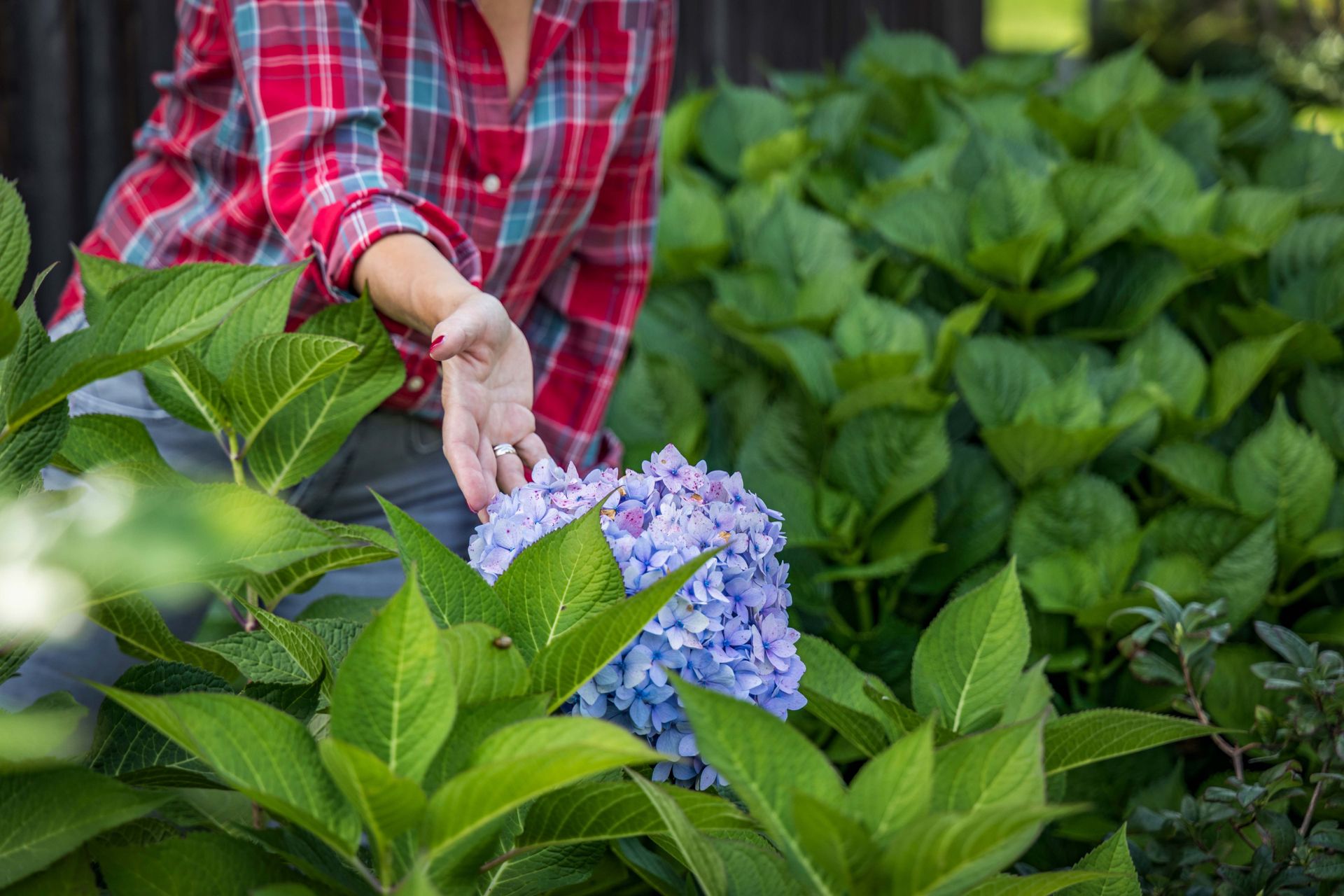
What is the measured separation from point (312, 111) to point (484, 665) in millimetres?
962

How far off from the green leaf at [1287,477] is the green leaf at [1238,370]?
175 mm

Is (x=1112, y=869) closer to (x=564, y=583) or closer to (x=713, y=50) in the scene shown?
(x=564, y=583)

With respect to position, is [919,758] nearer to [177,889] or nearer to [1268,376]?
[177,889]

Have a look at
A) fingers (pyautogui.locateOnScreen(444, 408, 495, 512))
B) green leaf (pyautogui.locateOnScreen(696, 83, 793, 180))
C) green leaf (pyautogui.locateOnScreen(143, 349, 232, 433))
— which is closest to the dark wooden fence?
green leaf (pyautogui.locateOnScreen(696, 83, 793, 180))

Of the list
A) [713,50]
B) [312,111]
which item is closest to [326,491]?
[312,111]

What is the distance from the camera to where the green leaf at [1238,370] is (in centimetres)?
224

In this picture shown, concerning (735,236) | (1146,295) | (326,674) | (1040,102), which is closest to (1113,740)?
(326,674)

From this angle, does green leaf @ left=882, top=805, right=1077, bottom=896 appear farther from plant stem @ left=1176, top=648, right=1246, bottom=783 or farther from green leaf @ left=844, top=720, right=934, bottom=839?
plant stem @ left=1176, top=648, right=1246, bottom=783

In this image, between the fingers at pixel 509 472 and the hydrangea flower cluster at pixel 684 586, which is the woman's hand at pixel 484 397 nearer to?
the fingers at pixel 509 472

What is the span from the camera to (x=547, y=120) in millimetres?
1874

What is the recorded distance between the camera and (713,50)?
5.69 meters

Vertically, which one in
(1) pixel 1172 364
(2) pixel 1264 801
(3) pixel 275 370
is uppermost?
(3) pixel 275 370

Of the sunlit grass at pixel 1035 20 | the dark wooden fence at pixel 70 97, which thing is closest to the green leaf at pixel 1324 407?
the dark wooden fence at pixel 70 97

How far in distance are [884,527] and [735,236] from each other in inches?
35.5
